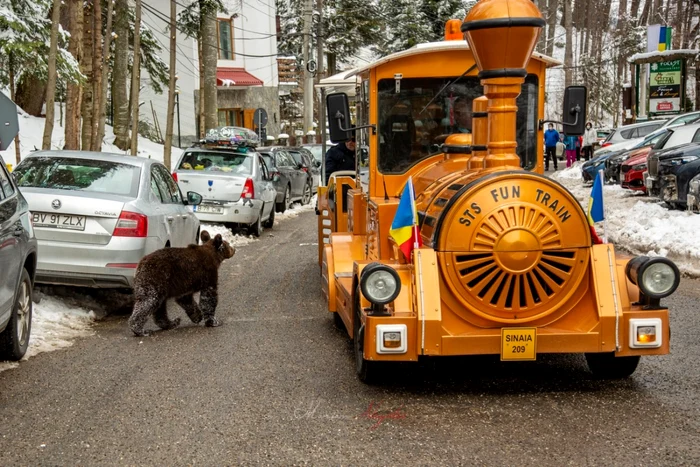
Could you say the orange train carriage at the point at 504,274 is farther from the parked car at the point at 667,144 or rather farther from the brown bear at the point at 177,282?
the parked car at the point at 667,144

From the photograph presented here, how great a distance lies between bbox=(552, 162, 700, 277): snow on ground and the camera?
40.0ft

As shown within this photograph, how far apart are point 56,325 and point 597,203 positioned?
5.16 meters

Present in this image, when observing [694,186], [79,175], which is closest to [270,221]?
[694,186]

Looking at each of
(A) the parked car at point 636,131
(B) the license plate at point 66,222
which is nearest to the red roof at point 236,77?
(A) the parked car at point 636,131

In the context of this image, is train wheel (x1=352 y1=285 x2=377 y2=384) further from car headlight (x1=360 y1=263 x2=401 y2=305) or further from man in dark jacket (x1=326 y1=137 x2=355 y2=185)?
man in dark jacket (x1=326 y1=137 x2=355 y2=185)

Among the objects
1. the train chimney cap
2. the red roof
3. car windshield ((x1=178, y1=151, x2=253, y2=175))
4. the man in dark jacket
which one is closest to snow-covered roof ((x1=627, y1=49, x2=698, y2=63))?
the red roof

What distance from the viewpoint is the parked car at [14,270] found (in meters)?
6.50

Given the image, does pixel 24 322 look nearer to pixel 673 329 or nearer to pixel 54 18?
pixel 673 329

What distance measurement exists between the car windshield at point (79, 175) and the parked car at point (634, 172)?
43.6 ft

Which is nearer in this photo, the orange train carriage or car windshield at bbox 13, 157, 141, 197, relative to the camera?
the orange train carriage

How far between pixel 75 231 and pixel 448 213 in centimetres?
447

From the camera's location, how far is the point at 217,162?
17.4m

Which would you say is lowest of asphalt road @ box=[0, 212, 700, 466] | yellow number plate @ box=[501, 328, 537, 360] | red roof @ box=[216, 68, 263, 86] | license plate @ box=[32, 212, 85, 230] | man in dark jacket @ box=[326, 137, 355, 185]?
asphalt road @ box=[0, 212, 700, 466]

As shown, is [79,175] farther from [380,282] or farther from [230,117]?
[230,117]
